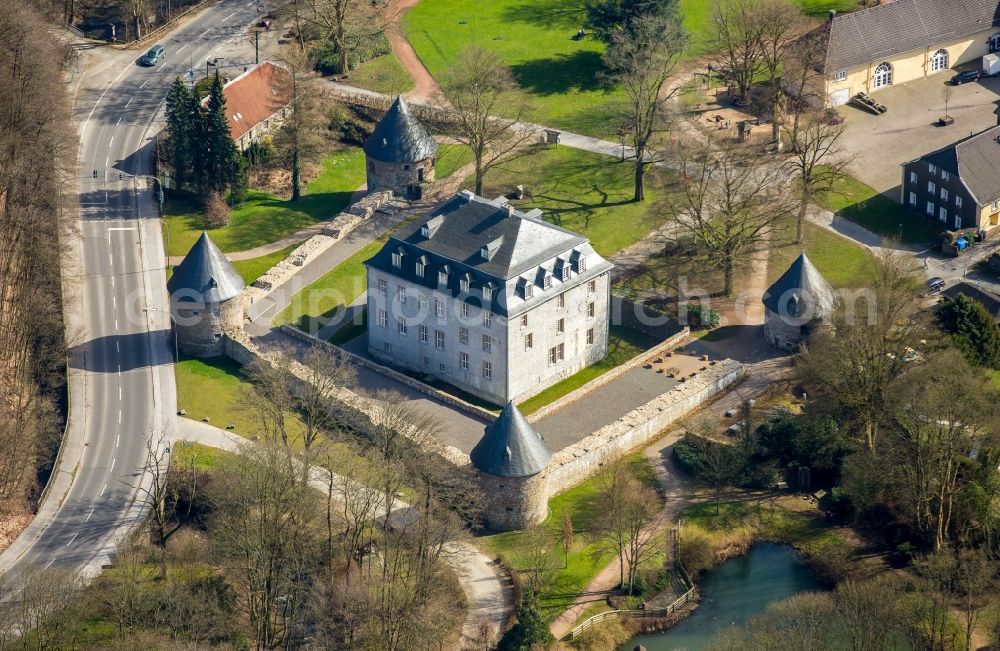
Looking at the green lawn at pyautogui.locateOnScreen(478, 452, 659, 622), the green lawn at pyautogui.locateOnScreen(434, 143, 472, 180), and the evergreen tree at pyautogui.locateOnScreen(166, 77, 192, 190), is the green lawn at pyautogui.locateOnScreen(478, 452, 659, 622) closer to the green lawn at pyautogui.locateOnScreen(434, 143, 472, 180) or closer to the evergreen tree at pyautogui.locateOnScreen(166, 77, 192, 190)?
the green lawn at pyautogui.locateOnScreen(434, 143, 472, 180)

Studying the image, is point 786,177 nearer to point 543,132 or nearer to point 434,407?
point 543,132

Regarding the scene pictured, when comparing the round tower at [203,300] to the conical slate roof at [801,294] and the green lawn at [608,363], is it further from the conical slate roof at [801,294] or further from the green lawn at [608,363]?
the conical slate roof at [801,294]

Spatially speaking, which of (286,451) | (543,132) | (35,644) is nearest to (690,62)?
(543,132)

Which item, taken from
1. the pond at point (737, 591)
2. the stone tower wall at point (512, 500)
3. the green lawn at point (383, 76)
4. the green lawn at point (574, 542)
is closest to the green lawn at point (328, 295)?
the stone tower wall at point (512, 500)

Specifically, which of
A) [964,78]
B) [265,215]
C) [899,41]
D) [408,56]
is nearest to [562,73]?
[408,56]

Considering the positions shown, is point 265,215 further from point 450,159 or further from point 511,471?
point 511,471
